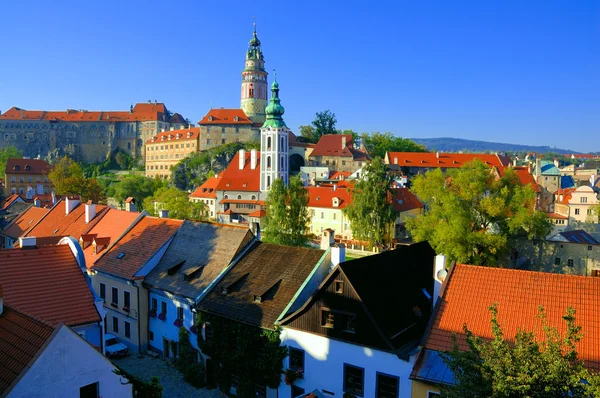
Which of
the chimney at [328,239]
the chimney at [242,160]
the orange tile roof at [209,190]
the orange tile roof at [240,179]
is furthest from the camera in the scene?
the chimney at [242,160]

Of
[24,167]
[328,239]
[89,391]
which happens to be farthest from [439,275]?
[24,167]

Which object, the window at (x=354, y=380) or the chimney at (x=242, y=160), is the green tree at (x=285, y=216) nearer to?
the window at (x=354, y=380)

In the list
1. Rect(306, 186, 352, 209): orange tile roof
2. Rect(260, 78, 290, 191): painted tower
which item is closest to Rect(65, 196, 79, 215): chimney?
Rect(306, 186, 352, 209): orange tile roof

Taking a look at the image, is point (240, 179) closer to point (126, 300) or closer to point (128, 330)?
point (126, 300)

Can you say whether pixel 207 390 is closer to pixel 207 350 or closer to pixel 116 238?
pixel 207 350

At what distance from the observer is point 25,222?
42.3 meters

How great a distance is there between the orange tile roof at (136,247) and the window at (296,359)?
1089cm

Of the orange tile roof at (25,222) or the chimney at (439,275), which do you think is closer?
the chimney at (439,275)

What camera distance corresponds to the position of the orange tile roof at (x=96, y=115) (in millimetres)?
149000

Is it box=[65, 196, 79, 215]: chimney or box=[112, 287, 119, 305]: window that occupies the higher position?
box=[65, 196, 79, 215]: chimney

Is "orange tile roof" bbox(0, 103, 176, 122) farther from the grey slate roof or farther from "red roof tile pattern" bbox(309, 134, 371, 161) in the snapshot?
the grey slate roof

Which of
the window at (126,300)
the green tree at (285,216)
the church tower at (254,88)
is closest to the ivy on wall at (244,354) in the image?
the window at (126,300)

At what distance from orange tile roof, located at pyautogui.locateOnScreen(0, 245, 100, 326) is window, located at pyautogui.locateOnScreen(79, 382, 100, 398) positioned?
4581 mm

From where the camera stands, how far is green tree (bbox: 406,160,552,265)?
124ft
